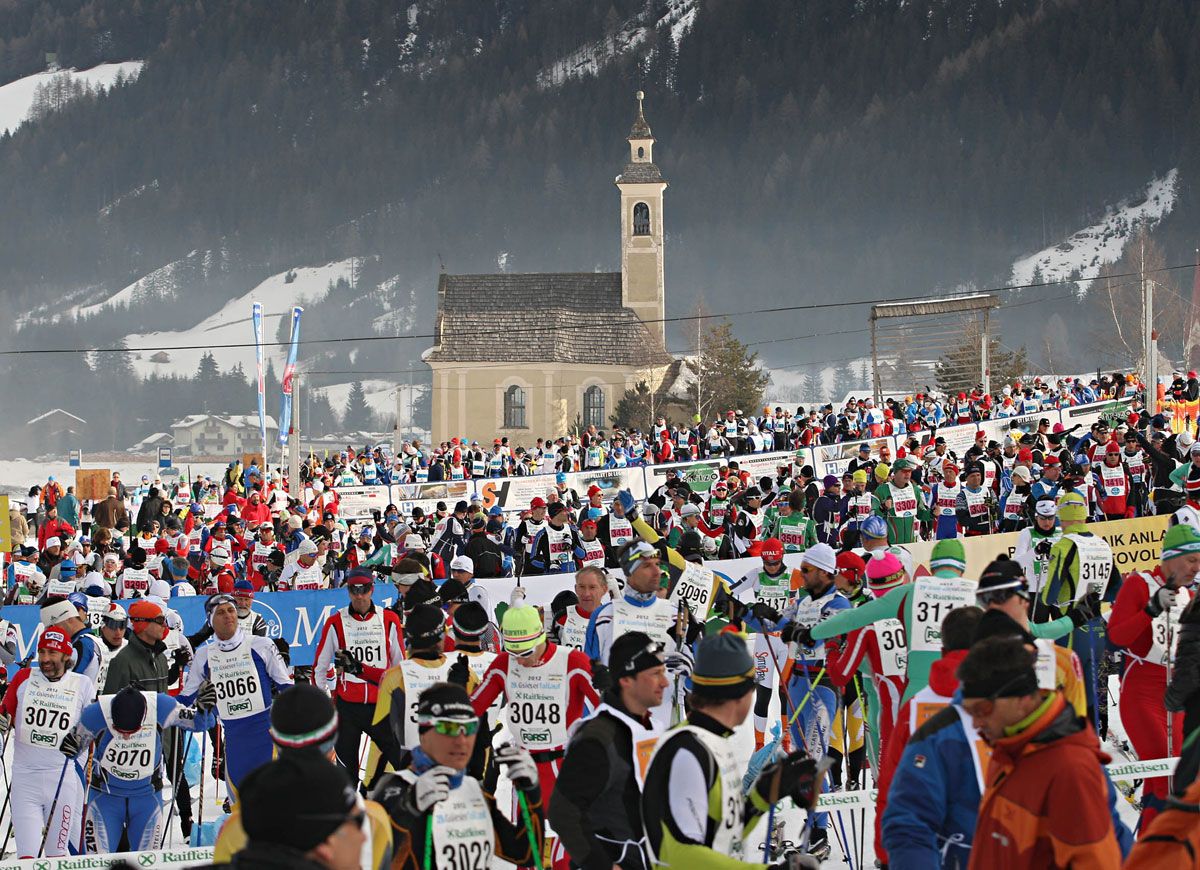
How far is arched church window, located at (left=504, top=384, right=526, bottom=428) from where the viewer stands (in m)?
99.7

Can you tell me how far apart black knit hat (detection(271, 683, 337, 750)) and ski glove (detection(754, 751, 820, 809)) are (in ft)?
4.83

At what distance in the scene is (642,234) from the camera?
101 m

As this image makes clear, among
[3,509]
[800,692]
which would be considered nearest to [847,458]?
[3,509]

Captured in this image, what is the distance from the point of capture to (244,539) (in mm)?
21891

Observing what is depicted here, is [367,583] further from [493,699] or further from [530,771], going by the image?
[530,771]

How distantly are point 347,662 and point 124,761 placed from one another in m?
1.74

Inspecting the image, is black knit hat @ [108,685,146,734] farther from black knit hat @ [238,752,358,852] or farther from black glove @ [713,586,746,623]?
black knit hat @ [238,752,358,852]

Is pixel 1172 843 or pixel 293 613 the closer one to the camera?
pixel 1172 843

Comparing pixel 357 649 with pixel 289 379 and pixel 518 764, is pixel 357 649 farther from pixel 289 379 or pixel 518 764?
pixel 289 379

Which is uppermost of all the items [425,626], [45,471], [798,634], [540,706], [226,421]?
[226,421]

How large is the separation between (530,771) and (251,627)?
5967 mm

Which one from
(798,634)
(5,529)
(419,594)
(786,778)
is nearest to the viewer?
(786,778)

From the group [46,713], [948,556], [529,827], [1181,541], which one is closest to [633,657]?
[529,827]

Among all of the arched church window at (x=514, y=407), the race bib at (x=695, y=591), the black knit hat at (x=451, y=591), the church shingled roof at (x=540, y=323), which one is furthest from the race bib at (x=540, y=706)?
the arched church window at (x=514, y=407)
